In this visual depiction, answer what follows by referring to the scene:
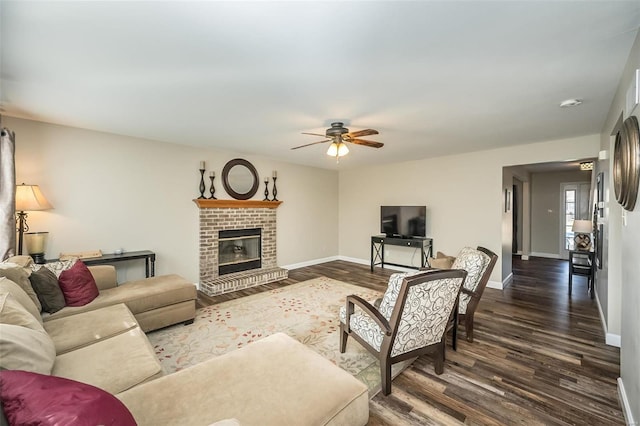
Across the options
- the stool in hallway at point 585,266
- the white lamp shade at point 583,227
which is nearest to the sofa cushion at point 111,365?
the stool in hallway at point 585,266

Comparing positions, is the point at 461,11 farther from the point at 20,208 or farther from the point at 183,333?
the point at 20,208

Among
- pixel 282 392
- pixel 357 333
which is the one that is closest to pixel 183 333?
pixel 357 333

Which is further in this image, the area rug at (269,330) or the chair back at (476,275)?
the chair back at (476,275)

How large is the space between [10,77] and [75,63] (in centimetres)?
75

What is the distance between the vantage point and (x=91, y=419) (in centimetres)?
83

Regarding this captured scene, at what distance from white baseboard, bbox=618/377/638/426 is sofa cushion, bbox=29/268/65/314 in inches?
172

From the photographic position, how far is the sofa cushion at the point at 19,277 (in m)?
2.18

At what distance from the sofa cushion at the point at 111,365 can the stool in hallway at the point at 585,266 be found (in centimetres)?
593

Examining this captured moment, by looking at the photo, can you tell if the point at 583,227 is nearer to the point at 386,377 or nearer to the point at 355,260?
the point at 355,260

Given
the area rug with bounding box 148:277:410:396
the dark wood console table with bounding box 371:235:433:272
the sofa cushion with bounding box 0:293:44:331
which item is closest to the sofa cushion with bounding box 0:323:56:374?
the sofa cushion with bounding box 0:293:44:331

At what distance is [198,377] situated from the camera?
1.50 meters

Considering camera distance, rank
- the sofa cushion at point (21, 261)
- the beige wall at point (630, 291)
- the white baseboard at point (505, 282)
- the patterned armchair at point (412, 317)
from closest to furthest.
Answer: the beige wall at point (630, 291) → the patterned armchair at point (412, 317) → the sofa cushion at point (21, 261) → the white baseboard at point (505, 282)

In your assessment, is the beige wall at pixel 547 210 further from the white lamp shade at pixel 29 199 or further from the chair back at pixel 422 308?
the white lamp shade at pixel 29 199

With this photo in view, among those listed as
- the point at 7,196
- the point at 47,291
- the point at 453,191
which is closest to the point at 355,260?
the point at 453,191
